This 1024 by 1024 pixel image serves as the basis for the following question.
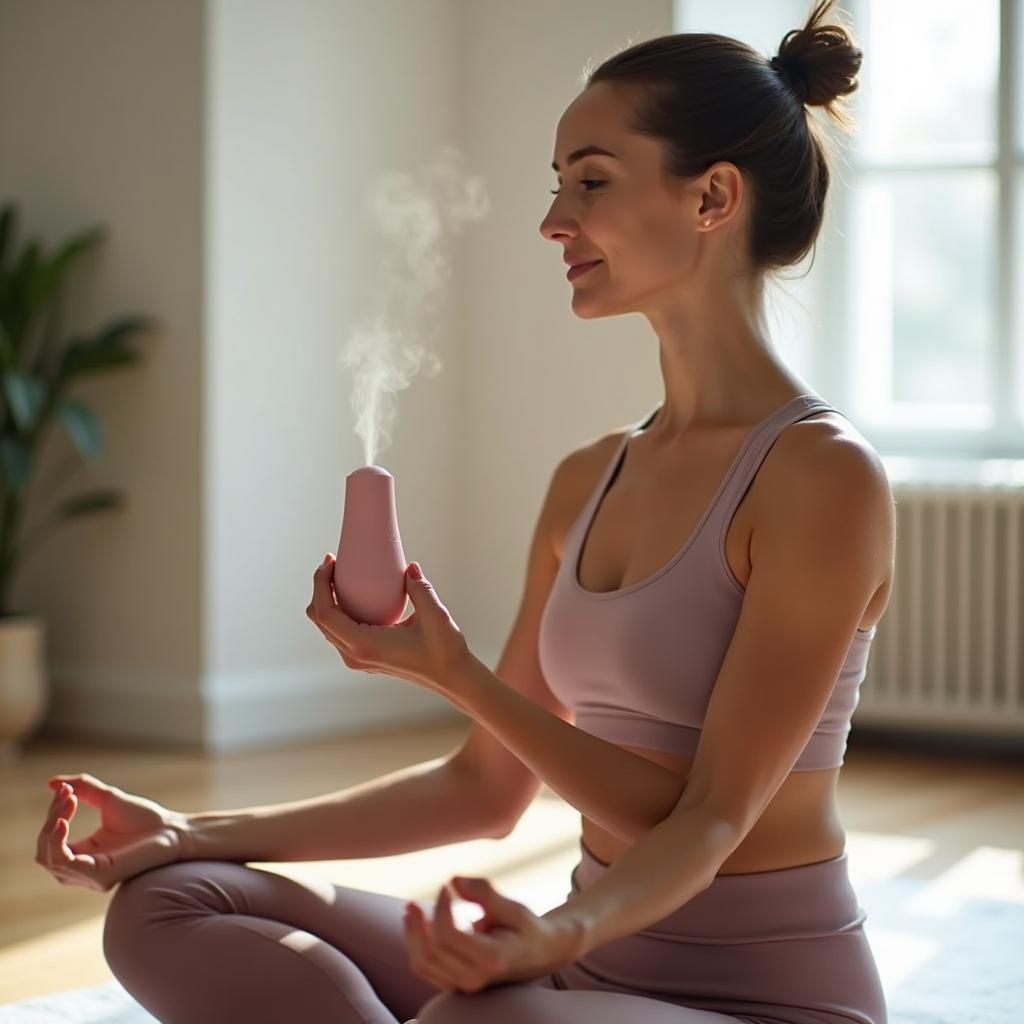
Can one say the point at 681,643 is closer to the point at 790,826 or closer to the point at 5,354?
the point at 790,826

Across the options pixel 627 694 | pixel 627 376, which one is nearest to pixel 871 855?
pixel 627 376

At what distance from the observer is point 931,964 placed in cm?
244

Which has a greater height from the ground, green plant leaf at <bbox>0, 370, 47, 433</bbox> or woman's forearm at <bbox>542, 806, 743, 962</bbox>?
green plant leaf at <bbox>0, 370, 47, 433</bbox>

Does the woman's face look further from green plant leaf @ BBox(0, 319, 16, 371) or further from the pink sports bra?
green plant leaf @ BBox(0, 319, 16, 371)

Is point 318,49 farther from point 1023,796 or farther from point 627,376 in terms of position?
point 1023,796

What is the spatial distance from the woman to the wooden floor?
87 centimetres

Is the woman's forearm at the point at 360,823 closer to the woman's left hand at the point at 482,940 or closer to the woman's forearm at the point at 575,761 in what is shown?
the woman's forearm at the point at 575,761

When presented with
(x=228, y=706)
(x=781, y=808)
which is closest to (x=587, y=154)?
(x=781, y=808)

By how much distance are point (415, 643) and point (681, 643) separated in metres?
0.24

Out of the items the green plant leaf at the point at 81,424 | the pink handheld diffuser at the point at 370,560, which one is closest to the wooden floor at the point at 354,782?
the green plant leaf at the point at 81,424

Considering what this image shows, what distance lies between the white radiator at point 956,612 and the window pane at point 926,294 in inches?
11.6

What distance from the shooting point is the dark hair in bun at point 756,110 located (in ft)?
4.90

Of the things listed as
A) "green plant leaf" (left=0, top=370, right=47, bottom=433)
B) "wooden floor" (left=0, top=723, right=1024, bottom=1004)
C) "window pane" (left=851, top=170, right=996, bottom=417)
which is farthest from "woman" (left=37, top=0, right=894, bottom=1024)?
"window pane" (left=851, top=170, right=996, bottom=417)

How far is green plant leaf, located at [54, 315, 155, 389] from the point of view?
13.7 ft
